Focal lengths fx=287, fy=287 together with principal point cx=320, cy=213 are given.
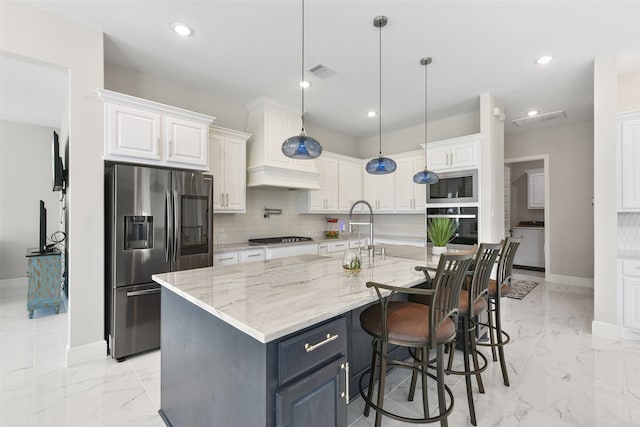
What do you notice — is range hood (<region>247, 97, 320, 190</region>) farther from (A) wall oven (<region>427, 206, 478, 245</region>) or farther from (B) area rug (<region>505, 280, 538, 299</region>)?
(B) area rug (<region>505, 280, 538, 299</region>)

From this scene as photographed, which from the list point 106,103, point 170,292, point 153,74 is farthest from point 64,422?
point 153,74

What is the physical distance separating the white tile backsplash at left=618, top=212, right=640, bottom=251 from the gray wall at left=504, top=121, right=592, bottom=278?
1864mm

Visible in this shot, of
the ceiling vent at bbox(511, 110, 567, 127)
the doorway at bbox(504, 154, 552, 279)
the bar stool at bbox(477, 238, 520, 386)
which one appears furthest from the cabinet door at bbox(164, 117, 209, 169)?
the doorway at bbox(504, 154, 552, 279)

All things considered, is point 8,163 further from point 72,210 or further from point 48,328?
point 72,210

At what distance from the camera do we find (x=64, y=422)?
1.83 m

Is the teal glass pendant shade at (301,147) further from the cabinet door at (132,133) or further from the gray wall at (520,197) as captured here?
the gray wall at (520,197)

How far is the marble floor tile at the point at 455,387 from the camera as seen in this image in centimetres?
186

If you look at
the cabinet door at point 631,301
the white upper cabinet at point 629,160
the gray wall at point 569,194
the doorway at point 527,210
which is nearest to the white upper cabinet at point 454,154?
the white upper cabinet at point 629,160

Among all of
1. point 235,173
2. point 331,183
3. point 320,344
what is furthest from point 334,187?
point 320,344

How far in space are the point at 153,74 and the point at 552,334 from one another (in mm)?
5455

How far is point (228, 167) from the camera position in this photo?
385cm

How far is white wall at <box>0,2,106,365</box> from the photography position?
245 cm

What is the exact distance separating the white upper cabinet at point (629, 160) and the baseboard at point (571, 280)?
2744mm

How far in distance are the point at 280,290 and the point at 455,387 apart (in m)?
1.69
